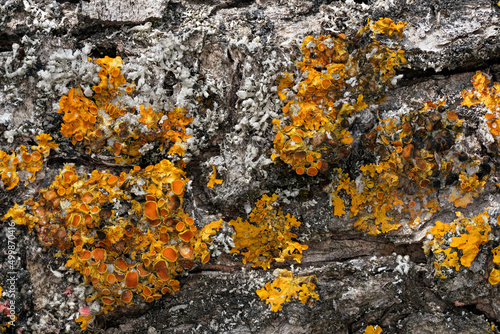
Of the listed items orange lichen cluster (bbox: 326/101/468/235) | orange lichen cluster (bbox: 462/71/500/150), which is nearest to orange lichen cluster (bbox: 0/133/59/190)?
orange lichen cluster (bbox: 326/101/468/235)

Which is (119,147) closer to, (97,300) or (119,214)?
(119,214)

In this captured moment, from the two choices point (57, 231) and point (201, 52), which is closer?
point (57, 231)

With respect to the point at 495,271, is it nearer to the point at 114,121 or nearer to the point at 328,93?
the point at 328,93

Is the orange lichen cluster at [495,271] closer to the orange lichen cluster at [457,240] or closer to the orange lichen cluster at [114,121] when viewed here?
the orange lichen cluster at [457,240]

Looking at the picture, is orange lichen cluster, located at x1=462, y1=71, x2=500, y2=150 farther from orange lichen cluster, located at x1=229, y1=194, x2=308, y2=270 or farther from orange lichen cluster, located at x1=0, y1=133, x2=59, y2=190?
orange lichen cluster, located at x1=0, y1=133, x2=59, y2=190

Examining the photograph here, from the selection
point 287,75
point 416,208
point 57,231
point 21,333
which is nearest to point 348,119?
→ point 287,75

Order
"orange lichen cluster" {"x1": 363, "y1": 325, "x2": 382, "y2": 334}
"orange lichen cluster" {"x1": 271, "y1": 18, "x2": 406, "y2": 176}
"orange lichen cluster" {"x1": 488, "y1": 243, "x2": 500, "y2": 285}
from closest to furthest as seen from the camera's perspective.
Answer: "orange lichen cluster" {"x1": 488, "y1": 243, "x2": 500, "y2": 285} → "orange lichen cluster" {"x1": 271, "y1": 18, "x2": 406, "y2": 176} → "orange lichen cluster" {"x1": 363, "y1": 325, "x2": 382, "y2": 334}

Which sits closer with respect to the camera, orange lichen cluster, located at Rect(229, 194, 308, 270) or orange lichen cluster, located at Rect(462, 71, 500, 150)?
orange lichen cluster, located at Rect(462, 71, 500, 150)
